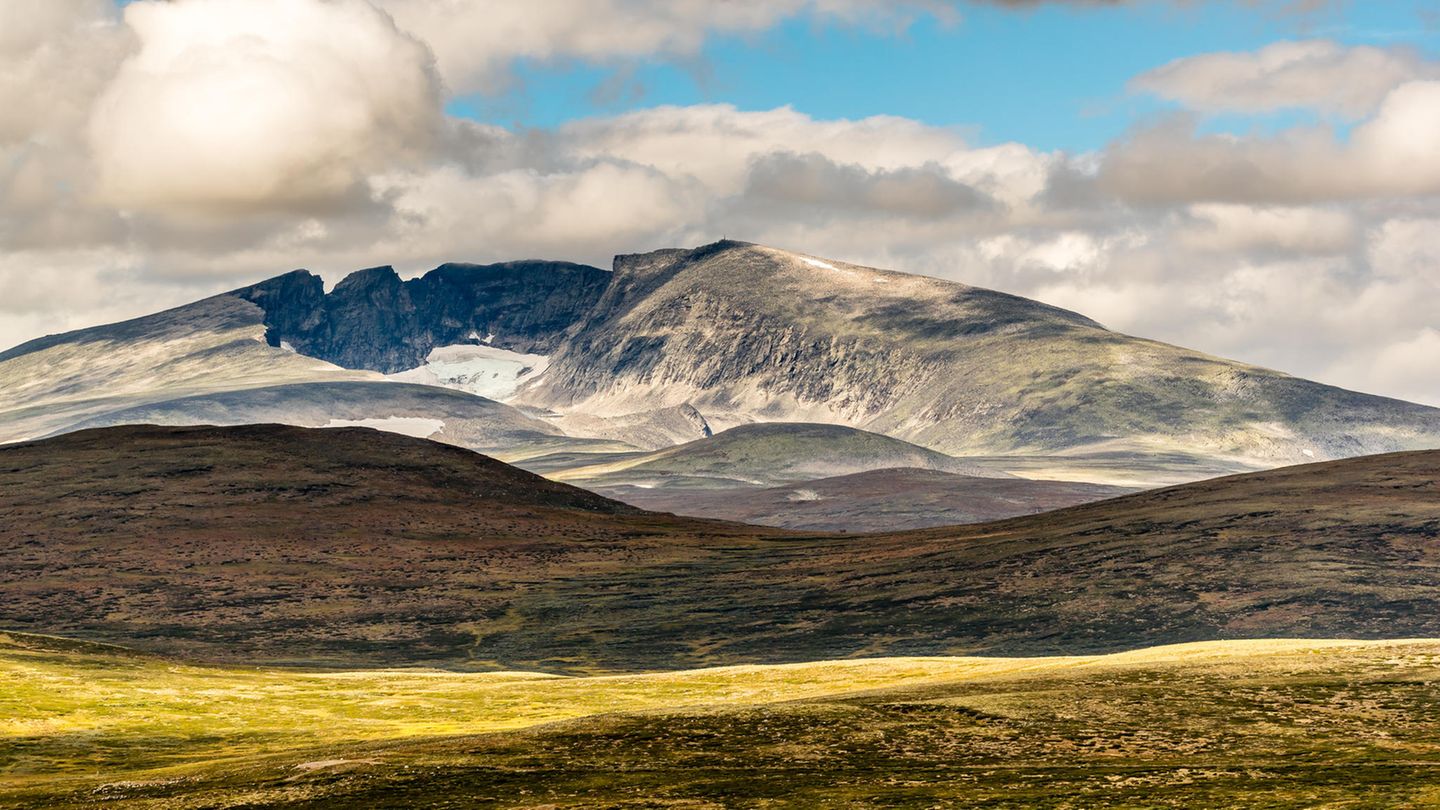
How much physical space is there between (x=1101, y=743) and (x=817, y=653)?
11376 cm

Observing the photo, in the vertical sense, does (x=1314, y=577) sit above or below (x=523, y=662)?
above

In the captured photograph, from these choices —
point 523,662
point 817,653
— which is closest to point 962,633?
point 817,653

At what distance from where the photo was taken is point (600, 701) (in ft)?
351

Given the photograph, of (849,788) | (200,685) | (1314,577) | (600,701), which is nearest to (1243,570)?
(1314,577)

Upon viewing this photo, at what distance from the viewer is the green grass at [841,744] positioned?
54.8m

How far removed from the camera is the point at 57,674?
11612 cm

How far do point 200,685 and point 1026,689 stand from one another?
226 ft

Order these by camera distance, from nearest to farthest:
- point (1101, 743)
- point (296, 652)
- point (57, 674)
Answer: point (1101, 743) < point (57, 674) < point (296, 652)

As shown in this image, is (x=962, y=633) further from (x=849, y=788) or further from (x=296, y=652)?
(x=849, y=788)

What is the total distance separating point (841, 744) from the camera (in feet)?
218

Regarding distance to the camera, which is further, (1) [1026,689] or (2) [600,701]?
(2) [600,701]

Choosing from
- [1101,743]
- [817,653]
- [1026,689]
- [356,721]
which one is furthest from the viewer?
[817,653]

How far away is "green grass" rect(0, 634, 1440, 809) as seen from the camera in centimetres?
5478

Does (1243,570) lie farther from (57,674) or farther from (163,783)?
(163,783)
